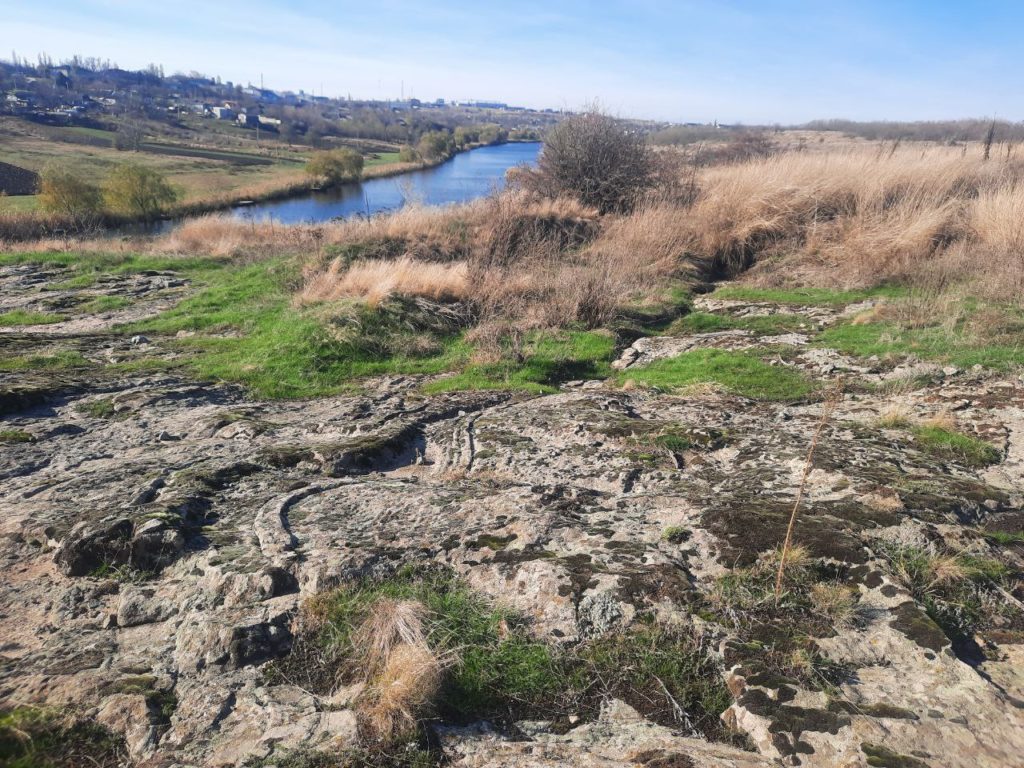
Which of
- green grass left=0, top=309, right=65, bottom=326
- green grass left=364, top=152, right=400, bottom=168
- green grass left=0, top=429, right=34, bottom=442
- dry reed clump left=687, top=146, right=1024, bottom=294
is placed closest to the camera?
green grass left=0, top=429, right=34, bottom=442

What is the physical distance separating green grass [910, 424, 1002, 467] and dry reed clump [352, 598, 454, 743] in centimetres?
405

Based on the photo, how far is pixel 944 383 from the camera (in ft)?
20.0

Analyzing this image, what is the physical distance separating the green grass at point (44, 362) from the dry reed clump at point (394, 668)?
647cm

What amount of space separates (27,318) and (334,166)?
127 ft

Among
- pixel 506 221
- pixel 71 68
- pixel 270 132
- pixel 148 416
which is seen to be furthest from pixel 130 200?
pixel 71 68

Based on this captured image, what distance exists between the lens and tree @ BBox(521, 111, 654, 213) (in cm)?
1678

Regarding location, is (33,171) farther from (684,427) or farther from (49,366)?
(684,427)

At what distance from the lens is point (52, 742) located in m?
2.32

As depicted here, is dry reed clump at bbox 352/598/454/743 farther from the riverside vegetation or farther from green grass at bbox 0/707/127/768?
green grass at bbox 0/707/127/768

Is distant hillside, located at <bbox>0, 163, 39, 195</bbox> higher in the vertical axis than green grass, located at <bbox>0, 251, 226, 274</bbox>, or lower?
higher

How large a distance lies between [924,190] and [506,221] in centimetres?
894

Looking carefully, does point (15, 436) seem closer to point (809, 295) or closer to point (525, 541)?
point (525, 541)

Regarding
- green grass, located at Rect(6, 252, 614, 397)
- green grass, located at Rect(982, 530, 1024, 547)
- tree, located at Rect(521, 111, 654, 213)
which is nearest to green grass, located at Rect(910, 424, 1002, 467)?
green grass, located at Rect(982, 530, 1024, 547)

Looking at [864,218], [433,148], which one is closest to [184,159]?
[433,148]
